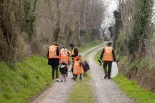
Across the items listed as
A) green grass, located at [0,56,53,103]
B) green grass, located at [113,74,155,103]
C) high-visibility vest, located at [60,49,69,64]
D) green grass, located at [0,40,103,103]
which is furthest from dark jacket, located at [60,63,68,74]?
green grass, located at [113,74,155,103]

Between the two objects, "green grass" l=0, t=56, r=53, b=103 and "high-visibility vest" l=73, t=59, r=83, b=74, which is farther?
"high-visibility vest" l=73, t=59, r=83, b=74

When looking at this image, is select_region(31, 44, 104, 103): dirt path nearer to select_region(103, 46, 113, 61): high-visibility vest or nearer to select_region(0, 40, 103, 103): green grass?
select_region(0, 40, 103, 103): green grass

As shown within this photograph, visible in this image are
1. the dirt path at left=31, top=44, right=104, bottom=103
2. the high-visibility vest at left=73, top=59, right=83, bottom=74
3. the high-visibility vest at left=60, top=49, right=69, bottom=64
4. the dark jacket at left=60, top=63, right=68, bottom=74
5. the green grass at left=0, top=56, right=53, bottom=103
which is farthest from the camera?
the high-visibility vest at left=73, top=59, right=83, bottom=74

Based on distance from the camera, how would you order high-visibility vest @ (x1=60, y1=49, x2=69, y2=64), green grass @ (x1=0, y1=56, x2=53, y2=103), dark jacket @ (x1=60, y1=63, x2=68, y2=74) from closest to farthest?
green grass @ (x1=0, y1=56, x2=53, y2=103) < dark jacket @ (x1=60, y1=63, x2=68, y2=74) < high-visibility vest @ (x1=60, y1=49, x2=69, y2=64)

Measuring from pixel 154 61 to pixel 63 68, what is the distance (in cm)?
526

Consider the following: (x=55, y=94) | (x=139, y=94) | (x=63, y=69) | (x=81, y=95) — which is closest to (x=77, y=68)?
(x=63, y=69)

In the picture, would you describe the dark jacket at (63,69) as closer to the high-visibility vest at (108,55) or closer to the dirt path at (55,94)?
the dirt path at (55,94)

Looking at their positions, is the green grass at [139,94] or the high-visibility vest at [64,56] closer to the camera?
the green grass at [139,94]

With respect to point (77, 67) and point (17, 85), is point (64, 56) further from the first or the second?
point (17, 85)

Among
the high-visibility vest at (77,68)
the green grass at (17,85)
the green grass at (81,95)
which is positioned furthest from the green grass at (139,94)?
the high-visibility vest at (77,68)

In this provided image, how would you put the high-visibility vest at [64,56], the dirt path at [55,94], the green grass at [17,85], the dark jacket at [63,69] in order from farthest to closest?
the high-visibility vest at [64,56]
the dark jacket at [63,69]
the dirt path at [55,94]
the green grass at [17,85]

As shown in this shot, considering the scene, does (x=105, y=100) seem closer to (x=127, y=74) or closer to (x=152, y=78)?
(x=152, y=78)

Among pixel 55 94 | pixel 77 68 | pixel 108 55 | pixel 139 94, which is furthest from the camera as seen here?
pixel 77 68

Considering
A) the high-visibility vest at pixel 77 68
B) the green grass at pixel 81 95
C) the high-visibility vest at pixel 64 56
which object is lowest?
the green grass at pixel 81 95
